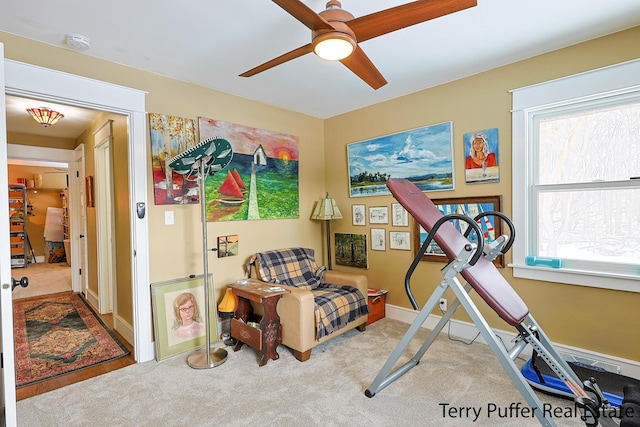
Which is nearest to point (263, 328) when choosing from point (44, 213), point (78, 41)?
point (78, 41)

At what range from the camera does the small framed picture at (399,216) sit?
3432 mm

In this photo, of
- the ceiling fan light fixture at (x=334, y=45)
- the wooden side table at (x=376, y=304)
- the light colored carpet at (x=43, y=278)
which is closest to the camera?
the ceiling fan light fixture at (x=334, y=45)

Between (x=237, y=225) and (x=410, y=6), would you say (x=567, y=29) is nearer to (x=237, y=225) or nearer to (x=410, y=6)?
(x=410, y=6)

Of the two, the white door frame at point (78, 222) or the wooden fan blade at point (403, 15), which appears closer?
the wooden fan blade at point (403, 15)

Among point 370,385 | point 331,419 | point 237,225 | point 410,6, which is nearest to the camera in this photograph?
point 410,6

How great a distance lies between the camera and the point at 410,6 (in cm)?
141

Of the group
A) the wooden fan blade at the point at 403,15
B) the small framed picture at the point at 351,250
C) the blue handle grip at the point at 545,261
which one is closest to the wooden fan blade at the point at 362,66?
the wooden fan blade at the point at 403,15

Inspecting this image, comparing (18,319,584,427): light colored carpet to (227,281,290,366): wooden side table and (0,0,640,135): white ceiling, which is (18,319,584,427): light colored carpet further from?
(0,0,640,135): white ceiling

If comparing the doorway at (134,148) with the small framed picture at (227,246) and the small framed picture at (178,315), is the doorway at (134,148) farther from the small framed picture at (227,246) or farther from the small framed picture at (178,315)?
the small framed picture at (227,246)

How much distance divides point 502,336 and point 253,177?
9.31 feet

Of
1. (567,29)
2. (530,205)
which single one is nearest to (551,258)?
(530,205)

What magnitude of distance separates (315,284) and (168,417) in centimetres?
179

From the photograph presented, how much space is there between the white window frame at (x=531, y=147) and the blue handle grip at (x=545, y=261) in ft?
0.11

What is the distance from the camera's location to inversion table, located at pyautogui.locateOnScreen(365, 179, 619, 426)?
1546 mm
